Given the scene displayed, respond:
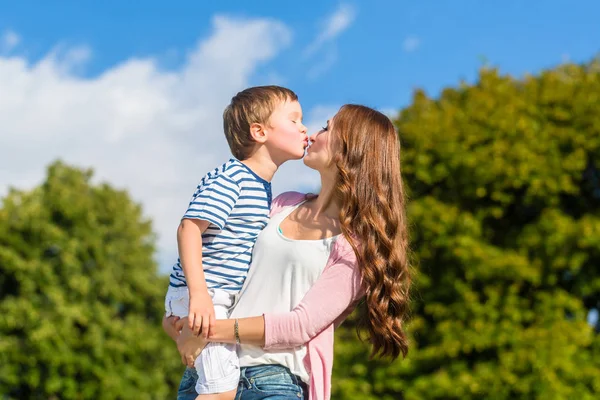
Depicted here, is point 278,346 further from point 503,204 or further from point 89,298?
point 89,298

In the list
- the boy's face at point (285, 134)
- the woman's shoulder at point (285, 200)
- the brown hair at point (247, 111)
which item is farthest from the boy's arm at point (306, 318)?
the brown hair at point (247, 111)

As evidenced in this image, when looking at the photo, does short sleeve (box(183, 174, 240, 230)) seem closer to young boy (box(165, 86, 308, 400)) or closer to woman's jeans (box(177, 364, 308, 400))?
young boy (box(165, 86, 308, 400))

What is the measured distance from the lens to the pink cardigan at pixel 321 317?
333 cm

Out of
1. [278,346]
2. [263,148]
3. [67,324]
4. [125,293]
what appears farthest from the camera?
[125,293]

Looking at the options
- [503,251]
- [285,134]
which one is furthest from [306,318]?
[503,251]

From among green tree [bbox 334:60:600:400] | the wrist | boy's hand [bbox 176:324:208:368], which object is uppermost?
green tree [bbox 334:60:600:400]

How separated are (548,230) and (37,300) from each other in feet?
44.6

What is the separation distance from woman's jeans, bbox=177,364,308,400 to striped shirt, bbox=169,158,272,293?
349 mm

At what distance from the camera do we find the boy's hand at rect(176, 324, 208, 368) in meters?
3.39

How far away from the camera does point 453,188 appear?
1362cm

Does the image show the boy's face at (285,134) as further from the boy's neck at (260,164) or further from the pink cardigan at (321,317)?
the pink cardigan at (321,317)

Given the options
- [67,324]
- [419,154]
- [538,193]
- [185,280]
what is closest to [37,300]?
[67,324]

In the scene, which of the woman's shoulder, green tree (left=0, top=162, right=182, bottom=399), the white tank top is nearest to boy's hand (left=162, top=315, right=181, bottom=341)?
the white tank top

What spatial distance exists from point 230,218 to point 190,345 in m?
0.54
